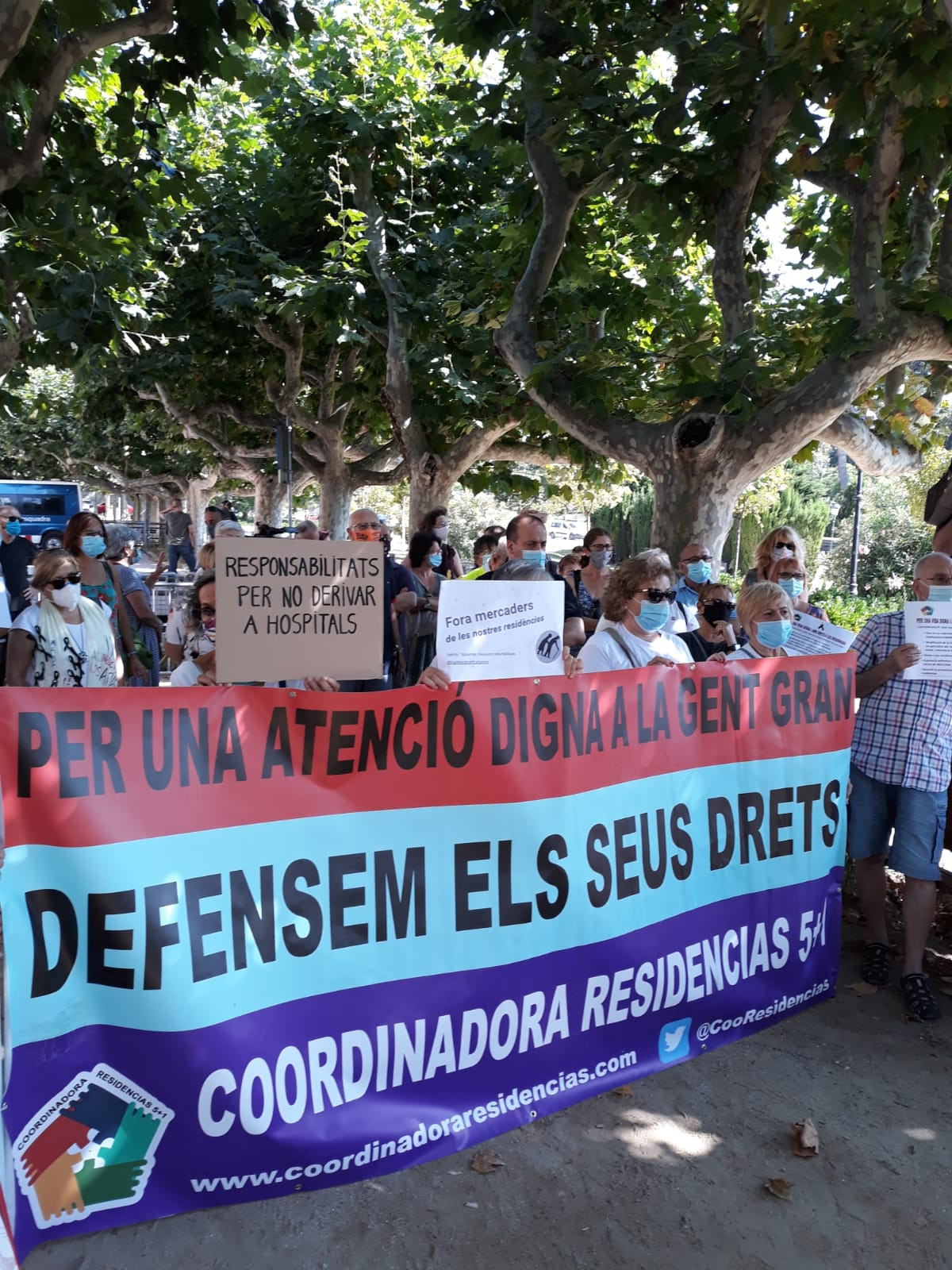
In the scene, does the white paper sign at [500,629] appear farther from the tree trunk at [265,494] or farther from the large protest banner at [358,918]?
the tree trunk at [265,494]

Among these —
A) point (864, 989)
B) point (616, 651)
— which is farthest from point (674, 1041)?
point (616, 651)

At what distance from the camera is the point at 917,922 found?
4629 mm

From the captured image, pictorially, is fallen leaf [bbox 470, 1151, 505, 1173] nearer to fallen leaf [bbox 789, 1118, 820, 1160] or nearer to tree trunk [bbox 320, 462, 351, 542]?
fallen leaf [bbox 789, 1118, 820, 1160]

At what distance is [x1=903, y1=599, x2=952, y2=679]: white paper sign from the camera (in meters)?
4.48

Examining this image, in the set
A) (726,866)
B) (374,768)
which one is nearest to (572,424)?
(726,866)

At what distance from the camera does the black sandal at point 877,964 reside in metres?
4.81

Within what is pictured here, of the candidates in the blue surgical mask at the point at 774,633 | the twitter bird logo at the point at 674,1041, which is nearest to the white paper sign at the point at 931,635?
the blue surgical mask at the point at 774,633

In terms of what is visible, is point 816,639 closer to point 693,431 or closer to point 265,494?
point 693,431

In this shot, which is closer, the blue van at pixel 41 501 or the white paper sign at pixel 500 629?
the white paper sign at pixel 500 629

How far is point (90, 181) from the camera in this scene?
7035 millimetres

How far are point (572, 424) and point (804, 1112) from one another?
6021 mm

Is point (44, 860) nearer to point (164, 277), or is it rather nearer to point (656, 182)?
point (656, 182)

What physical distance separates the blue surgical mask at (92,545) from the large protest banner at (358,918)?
3.95 meters

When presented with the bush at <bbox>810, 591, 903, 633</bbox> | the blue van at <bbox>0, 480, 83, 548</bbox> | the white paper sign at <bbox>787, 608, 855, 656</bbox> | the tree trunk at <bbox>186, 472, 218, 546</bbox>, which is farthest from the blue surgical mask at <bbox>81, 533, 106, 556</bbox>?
the tree trunk at <bbox>186, 472, 218, 546</bbox>
